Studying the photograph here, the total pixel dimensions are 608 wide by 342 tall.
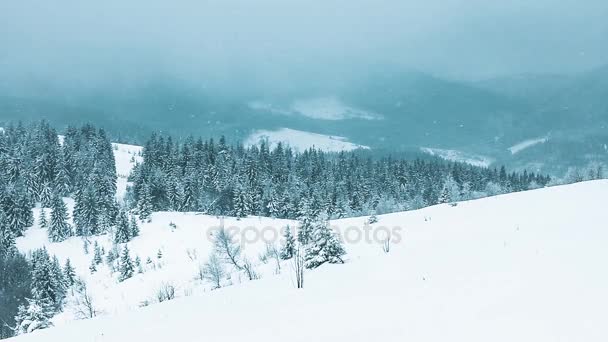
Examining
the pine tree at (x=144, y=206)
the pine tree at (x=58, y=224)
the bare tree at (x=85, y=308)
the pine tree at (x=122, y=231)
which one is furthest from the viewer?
the pine tree at (x=58, y=224)

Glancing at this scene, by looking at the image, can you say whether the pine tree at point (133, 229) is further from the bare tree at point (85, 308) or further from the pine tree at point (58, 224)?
the bare tree at point (85, 308)

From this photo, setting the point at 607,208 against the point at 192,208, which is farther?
the point at 192,208

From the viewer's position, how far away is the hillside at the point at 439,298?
640cm

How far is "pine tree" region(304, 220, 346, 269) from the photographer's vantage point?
16984 millimetres

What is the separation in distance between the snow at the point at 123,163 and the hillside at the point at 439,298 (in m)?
111

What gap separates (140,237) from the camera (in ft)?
217

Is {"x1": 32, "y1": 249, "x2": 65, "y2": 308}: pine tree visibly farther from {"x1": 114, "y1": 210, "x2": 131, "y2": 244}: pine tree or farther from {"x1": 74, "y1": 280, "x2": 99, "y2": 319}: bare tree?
{"x1": 74, "y1": 280, "x2": 99, "y2": 319}: bare tree

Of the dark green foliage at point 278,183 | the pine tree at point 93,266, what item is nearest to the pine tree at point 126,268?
the pine tree at point 93,266

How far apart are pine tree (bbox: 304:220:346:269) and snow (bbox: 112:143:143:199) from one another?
4167 inches

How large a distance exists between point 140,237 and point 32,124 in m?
122

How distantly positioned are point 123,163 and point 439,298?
511 ft

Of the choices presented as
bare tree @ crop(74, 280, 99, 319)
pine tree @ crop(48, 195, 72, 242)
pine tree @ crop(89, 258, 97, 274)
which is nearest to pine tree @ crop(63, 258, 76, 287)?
pine tree @ crop(89, 258, 97, 274)

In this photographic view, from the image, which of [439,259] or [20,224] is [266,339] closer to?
[439,259]

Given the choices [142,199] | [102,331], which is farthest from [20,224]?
[102,331]
